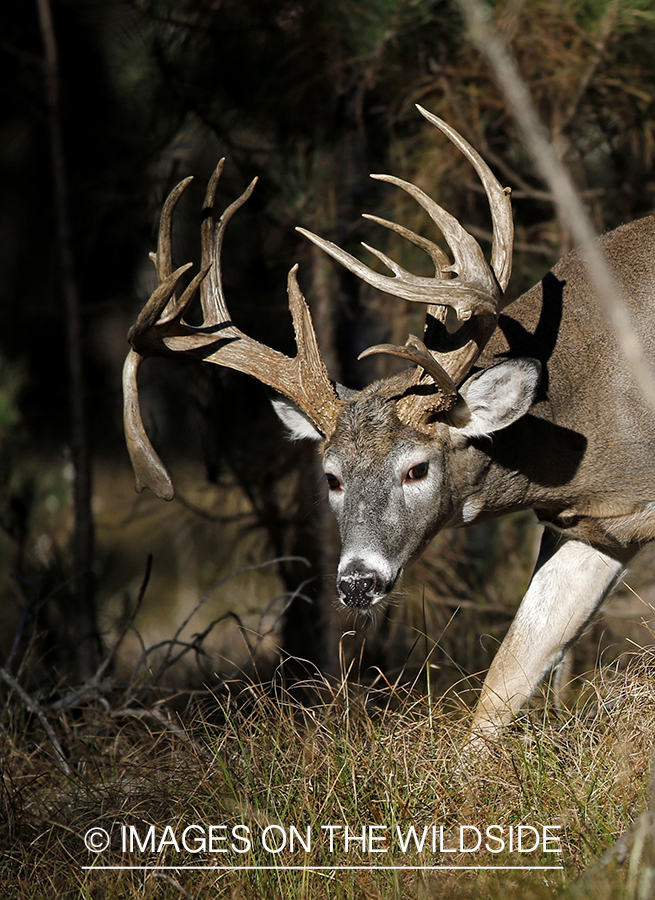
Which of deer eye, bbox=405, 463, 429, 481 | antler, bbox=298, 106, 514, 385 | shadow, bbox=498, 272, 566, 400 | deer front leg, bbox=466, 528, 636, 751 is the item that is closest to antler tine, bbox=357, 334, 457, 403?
antler, bbox=298, 106, 514, 385

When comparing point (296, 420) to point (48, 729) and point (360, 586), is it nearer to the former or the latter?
point (360, 586)

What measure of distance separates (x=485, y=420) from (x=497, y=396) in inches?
4.4

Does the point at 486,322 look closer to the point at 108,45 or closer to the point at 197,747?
the point at 197,747

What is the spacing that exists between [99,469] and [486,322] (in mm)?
11774

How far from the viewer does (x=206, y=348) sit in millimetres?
4301

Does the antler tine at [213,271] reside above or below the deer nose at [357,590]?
above

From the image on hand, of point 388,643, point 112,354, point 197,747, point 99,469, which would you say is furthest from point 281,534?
point 99,469

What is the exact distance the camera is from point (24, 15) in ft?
23.6

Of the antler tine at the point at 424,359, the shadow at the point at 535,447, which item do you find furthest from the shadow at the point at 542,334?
the antler tine at the point at 424,359

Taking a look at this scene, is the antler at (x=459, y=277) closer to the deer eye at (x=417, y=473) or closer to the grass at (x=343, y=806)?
the deer eye at (x=417, y=473)

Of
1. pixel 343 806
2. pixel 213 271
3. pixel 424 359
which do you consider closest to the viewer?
pixel 343 806

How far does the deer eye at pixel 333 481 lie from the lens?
397cm

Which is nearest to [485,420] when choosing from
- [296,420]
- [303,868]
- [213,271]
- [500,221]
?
[500,221]

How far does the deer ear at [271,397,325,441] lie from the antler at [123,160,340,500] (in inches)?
5.2
